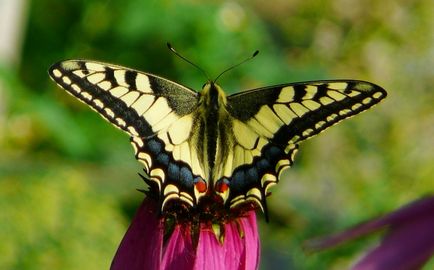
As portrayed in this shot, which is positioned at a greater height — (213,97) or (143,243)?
(213,97)

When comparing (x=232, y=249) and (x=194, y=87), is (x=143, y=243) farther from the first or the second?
(x=194, y=87)

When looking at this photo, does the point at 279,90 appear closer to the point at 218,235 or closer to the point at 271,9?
the point at 218,235

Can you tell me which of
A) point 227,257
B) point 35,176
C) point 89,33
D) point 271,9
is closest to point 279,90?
point 227,257

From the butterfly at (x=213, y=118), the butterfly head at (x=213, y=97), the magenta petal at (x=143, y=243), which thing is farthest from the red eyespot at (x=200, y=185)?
the butterfly head at (x=213, y=97)

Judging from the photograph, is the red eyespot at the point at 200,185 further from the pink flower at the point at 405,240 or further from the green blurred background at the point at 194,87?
the green blurred background at the point at 194,87

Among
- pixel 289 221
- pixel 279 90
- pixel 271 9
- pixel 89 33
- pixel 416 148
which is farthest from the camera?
pixel 271 9

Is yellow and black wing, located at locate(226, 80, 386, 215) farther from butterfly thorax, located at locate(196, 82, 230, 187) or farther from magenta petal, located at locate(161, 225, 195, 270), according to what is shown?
magenta petal, located at locate(161, 225, 195, 270)

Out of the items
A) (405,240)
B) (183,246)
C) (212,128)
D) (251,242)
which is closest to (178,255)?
(183,246)
